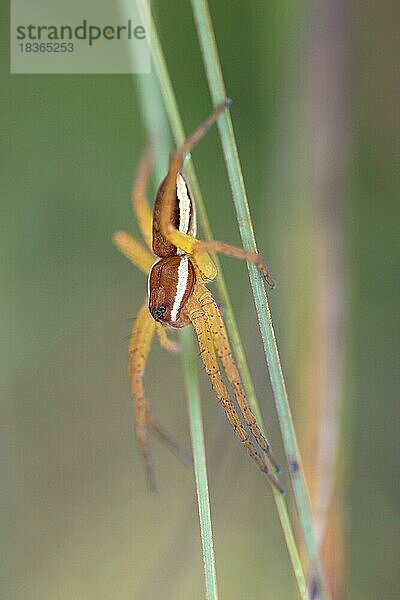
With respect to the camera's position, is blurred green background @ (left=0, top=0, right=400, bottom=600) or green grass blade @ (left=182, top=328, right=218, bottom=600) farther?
blurred green background @ (left=0, top=0, right=400, bottom=600)

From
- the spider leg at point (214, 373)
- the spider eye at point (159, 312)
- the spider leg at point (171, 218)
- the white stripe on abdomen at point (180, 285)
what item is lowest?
the spider leg at point (214, 373)

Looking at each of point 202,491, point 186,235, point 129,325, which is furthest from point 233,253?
point 129,325

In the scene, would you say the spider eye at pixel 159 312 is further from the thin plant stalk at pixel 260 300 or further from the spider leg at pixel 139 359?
the thin plant stalk at pixel 260 300

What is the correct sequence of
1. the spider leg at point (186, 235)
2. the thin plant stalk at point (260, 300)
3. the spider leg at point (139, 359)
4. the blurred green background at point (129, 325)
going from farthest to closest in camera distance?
1. the blurred green background at point (129, 325)
2. the spider leg at point (139, 359)
3. the spider leg at point (186, 235)
4. the thin plant stalk at point (260, 300)

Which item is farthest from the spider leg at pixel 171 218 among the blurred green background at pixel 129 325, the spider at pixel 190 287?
the blurred green background at pixel 129 325

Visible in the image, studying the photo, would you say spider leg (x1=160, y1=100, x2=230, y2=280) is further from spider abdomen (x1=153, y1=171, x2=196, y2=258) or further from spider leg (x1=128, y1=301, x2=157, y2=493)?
spider leg (x1=128, y1=301, x2=157, y2=493)

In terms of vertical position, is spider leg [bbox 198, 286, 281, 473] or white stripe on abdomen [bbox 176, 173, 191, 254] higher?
white stripe on abdomen [bbox 176, 173, 191, 254]

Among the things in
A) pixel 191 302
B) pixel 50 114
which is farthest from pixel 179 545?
pixel 50 114

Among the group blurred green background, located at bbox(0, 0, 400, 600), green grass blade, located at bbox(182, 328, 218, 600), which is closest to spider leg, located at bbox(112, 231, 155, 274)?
green grass blade, located at bbox(182, 328, 218, 600)
